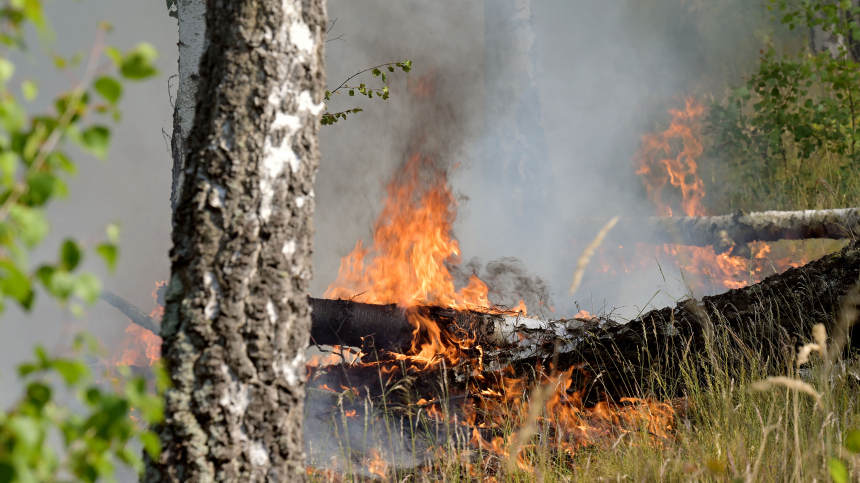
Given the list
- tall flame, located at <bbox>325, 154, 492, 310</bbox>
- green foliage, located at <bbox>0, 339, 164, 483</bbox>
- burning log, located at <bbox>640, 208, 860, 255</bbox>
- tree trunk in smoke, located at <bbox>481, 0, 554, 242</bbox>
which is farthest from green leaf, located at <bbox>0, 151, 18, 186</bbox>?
Answer: tree trunk in smoke, located at <bbox>481, 0, 554, 242</bbox>

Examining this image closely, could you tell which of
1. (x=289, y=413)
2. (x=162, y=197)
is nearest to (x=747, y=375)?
(x=289, y=413)

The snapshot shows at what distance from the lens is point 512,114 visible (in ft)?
18.0

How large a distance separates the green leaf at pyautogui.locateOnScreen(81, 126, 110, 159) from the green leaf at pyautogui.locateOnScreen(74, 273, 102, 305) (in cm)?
15

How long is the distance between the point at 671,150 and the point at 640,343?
18.6ft

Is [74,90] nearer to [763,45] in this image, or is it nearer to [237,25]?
[237,25]

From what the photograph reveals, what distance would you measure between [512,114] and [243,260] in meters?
4.74

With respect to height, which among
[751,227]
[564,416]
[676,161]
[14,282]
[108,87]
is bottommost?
[564,416]

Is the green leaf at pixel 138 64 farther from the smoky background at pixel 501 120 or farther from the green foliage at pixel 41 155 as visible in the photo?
the smoky background at pixel 501 120

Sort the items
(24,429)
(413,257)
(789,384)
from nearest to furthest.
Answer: (24,429), (789,384), (413,257)

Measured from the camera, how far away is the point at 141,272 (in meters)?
6.83

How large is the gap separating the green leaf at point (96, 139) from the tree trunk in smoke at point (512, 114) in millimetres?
4998

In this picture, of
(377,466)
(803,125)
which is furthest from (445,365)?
(803,125)

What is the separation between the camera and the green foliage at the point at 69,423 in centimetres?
61

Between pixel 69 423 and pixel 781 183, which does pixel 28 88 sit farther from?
pixel 781 183
